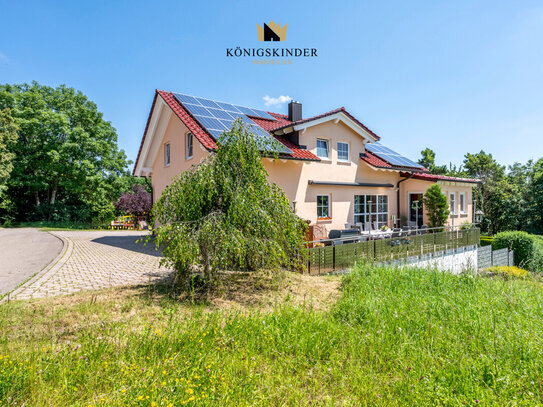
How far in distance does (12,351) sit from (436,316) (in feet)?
19.1

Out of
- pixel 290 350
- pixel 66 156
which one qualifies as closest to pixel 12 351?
pixel 290 350

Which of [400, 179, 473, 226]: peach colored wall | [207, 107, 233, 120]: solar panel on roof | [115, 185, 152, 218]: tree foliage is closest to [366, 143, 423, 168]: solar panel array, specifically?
[400, 179, 473, 226]: peach colored wall

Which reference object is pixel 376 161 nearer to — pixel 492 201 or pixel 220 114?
pixel 220 114

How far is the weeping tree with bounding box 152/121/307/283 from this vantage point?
545cm

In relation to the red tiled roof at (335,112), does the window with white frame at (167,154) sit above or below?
below

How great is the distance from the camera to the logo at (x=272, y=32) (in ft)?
42.0

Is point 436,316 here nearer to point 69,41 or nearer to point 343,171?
point 343,171

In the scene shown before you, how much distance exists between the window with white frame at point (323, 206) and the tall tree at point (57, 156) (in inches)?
1003

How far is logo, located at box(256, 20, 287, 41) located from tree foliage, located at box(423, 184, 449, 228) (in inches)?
462

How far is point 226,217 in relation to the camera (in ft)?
19.1

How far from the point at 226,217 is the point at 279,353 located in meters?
2.85

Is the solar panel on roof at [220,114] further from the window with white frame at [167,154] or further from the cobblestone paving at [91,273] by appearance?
the cobblestone paving at [91,273]

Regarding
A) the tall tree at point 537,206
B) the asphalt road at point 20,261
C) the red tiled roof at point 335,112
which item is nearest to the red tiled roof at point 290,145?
the red tiled roof at point 335,112

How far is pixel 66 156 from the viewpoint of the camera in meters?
30.0
